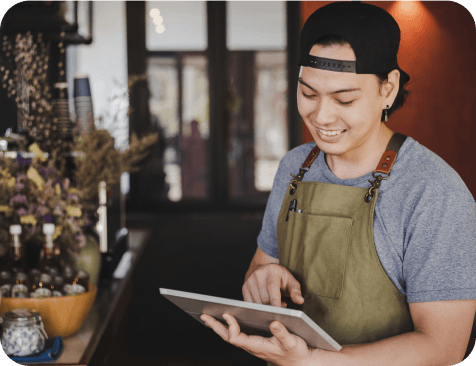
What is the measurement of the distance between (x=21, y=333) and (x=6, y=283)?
217mm

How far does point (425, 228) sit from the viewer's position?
3.12 feet

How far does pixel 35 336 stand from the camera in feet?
3.67

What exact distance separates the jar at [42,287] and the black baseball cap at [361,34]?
90 cm

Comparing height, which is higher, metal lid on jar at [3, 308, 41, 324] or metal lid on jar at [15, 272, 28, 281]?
metal lid on jar at [15, 272, 28, 281]

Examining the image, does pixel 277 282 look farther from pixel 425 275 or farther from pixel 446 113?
pixel 446 113

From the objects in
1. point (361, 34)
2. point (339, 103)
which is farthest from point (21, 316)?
point (361, 34)

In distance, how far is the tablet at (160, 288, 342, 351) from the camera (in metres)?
0.82

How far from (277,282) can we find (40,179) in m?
0.78

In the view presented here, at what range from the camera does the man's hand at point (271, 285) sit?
109 cm

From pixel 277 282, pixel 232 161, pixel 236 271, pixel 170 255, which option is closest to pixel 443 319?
pixel 277 282

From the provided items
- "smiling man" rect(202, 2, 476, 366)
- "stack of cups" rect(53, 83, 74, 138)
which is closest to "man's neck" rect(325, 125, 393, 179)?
"smiling man" rect(202, 2, 476, 366)

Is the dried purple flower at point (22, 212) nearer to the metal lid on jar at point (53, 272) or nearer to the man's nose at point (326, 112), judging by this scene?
the metal lid on jar at point (53, 272)

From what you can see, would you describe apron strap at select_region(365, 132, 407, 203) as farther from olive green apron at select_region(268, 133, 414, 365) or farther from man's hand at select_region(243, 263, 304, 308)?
man's hand at select_region(243, 263, 304, 308)

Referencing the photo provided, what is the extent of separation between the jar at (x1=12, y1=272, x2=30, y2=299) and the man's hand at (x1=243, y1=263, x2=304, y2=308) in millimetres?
593
